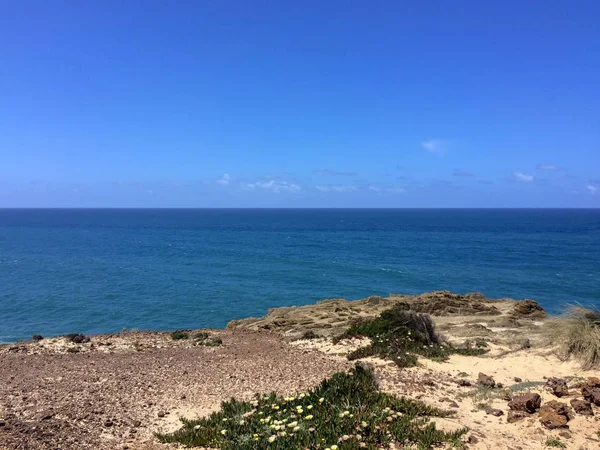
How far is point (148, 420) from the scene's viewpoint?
348 inches

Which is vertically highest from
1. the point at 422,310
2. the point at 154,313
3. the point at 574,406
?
the point at 574,406

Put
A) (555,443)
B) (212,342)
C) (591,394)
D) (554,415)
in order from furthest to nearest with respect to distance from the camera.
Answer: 1. (212,342)
2. (591,394)
3. (554,415)
4. (555,443)

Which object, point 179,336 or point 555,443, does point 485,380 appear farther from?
point 179,336

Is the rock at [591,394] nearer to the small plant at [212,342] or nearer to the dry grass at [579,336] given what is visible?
the dry grass at [579,336]

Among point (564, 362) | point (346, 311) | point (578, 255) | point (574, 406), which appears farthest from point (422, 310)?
point (578, 255)

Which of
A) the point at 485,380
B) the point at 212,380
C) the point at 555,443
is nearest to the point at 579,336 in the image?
the point at 485,380

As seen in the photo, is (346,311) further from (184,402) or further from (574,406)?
(574,406)

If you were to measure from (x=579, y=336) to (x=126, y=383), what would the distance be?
11.5 metres

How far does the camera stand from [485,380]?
32.5ft

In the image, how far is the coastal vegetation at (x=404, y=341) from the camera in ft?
41.2

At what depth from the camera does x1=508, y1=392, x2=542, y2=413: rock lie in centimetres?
770

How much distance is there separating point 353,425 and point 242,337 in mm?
11750

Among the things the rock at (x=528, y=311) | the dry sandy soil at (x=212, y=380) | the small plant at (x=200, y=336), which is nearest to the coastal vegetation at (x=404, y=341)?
the dry sandy soil at (x=212, y=380)

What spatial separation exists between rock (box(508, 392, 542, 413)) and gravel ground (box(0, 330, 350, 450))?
446 centimetres
